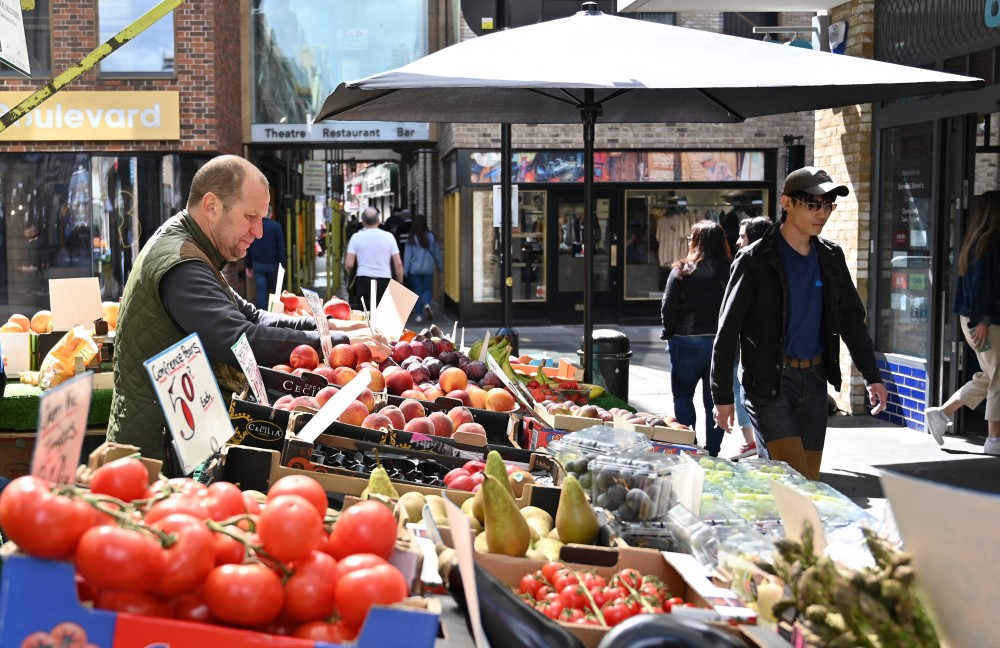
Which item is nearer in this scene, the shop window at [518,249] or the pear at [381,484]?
the pear at [381,484]

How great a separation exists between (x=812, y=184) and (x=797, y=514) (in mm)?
2903

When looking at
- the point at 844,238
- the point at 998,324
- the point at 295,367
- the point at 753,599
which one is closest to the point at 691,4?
the point at 844,238

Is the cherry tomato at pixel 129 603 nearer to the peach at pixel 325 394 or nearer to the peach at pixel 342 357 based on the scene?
the peach at pixel 325 394

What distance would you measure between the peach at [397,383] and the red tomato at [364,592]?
9.62 feet

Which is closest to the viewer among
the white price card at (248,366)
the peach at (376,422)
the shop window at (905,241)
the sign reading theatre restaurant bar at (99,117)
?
the white price card at (248,366)

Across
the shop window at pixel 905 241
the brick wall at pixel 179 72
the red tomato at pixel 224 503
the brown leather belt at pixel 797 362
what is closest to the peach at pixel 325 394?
the red tomato at pixel 224 503

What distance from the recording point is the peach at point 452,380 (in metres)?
4.94

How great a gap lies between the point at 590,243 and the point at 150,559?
5027 mm

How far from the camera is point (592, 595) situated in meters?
2.45

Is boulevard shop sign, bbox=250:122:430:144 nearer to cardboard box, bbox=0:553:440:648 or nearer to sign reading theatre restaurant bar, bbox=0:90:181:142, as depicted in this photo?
sign reading theatre restaurant bar, bbox=0:90:181:142

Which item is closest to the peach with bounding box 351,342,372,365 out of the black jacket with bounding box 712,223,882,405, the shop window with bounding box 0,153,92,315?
the black jacket with bounding box 712,223,882,405

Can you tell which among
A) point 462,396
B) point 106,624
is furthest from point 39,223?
point 106,624

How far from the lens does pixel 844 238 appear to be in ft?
34.1

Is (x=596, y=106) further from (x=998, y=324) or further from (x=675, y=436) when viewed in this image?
(x=998, y=324)
